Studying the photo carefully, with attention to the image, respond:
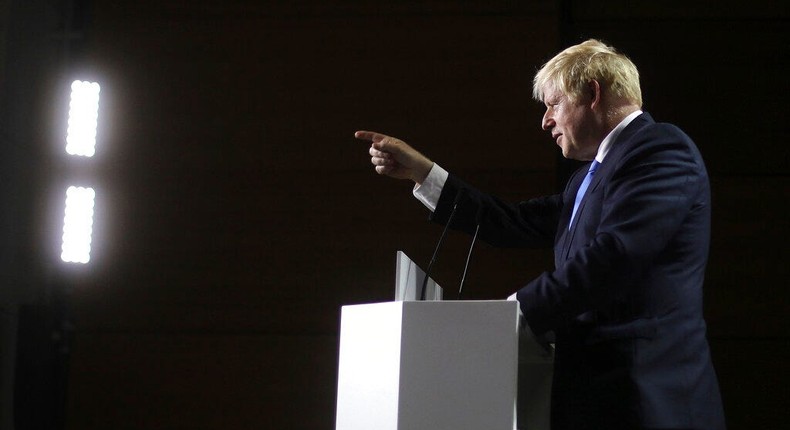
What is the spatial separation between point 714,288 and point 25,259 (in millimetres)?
2463

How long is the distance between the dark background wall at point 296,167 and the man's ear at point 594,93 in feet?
4.42

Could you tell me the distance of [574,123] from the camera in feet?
7.23

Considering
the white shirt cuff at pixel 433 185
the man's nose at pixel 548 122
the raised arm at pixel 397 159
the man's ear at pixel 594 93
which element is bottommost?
the white shirt cuff at pixel 433 185

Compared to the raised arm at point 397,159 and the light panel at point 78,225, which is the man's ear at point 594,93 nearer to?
the raised arm at point 397,159

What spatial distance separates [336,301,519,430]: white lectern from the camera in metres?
1.68

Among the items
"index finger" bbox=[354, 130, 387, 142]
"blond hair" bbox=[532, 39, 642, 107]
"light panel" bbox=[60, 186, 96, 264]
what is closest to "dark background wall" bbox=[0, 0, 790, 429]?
"light panel" bbox=[60, 186, 96, 264]

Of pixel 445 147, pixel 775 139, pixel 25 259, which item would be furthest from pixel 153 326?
pixel 775 139

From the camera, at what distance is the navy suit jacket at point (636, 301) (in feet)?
5.87

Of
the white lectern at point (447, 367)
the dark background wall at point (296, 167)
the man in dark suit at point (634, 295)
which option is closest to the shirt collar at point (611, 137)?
the man in dark suit at point (634, 295)

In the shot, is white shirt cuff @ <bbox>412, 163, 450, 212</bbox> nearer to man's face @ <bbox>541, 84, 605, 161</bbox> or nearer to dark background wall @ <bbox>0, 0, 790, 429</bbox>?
man's face @ <bbox>541, 84, 605, 161</bbox>

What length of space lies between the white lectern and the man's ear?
0.67 metres

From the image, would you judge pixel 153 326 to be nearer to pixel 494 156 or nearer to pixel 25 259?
pixel 25 259

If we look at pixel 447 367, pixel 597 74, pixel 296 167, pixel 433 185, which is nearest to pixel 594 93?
pixel 597 74

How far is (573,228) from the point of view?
2053 mm
